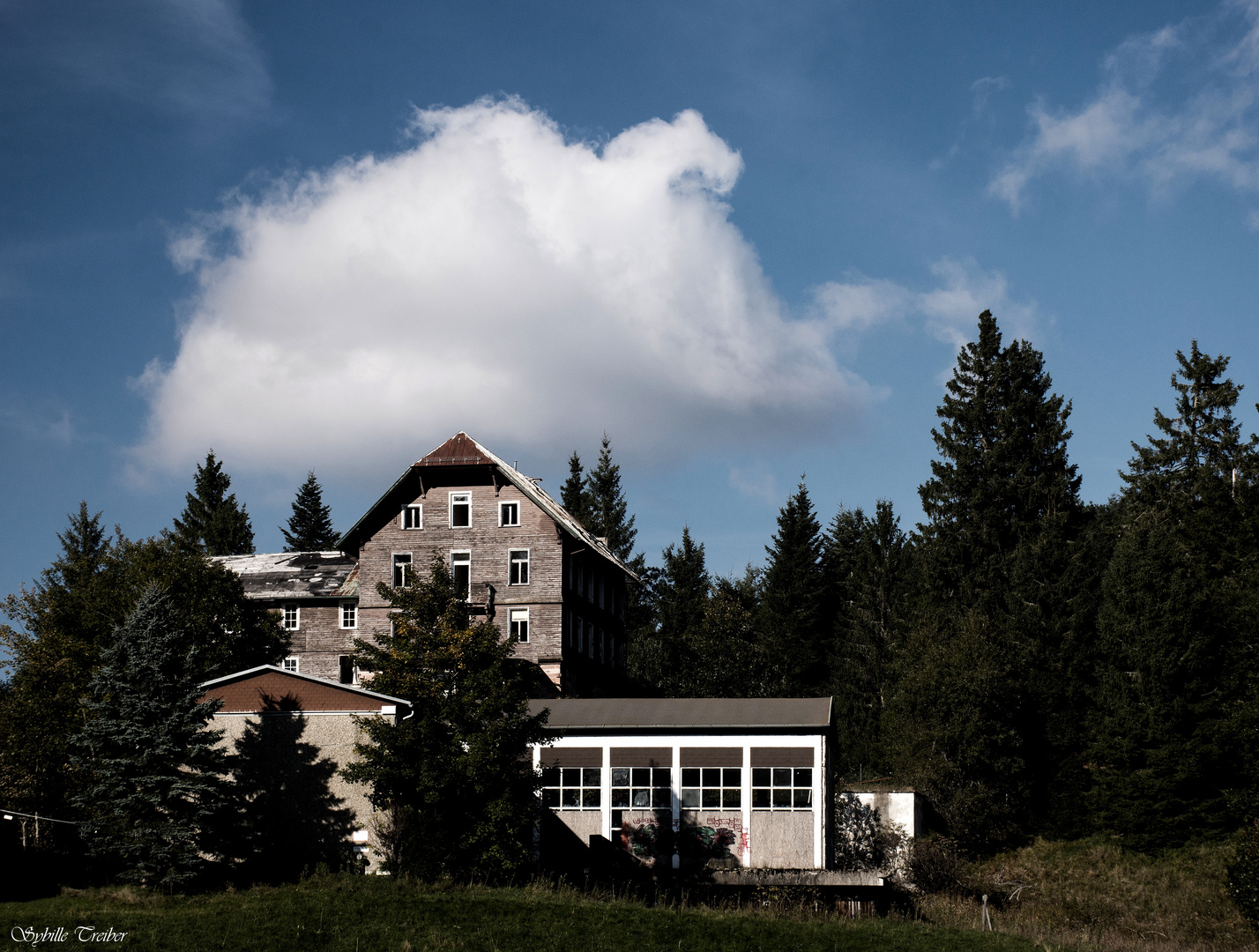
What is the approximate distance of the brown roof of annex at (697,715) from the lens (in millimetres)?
36594

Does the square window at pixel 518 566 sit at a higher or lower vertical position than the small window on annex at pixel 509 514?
lower

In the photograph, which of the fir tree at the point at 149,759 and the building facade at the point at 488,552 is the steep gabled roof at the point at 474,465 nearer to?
the building facade at the point at 488,552

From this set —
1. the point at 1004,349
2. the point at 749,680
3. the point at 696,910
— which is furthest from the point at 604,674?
the point at 696,910

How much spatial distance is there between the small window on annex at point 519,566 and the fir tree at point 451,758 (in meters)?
20.5

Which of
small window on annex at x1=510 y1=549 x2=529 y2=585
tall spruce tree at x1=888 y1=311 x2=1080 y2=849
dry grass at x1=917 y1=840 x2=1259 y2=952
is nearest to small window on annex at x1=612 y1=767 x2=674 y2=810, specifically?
dry grass at x1=917 y1=840 x2=1259 y2=952

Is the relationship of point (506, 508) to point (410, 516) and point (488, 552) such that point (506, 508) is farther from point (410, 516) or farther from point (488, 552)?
point (410, 516)

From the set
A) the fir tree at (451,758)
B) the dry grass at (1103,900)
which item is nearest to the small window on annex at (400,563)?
the fir tree at (451,758)

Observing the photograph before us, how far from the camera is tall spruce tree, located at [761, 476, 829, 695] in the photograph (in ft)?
221

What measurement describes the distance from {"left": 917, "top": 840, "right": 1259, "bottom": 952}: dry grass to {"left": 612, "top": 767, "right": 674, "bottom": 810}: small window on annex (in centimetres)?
832

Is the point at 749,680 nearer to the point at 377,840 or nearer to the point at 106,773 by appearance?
the point at 377,840

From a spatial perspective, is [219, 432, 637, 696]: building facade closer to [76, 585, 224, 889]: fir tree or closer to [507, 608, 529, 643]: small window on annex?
[507, 608, 529, 643]: small window on annex

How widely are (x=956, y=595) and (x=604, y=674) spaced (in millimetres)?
17536

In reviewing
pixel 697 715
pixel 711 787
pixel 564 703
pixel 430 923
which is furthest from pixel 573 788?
pixel 430 923

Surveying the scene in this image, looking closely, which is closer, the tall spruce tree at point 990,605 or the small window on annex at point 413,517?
the tall spruce tree at point 990,605
